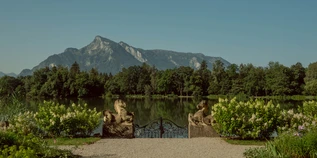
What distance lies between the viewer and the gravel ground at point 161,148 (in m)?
8.41

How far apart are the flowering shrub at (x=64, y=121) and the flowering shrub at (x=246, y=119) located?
4.04 metres

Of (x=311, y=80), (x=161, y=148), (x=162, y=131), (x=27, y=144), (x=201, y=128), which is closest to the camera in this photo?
(x=27, y=144)

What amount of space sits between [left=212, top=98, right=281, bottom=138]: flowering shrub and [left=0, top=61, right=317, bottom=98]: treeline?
150ft

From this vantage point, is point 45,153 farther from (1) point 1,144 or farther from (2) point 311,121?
(2) point 311,121

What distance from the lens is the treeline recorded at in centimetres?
5749

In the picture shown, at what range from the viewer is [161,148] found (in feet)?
30.4

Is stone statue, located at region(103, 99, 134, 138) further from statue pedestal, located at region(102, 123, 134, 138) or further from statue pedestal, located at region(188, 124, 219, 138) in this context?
statue pedestal, located at region(188, 124, 219, 138)

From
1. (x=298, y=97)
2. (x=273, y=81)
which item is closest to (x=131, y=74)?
(x=273, y=81)

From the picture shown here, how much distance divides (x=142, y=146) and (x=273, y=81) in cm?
5242

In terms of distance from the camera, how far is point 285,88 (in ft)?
183

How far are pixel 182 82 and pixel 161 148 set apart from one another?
5807 centimetres

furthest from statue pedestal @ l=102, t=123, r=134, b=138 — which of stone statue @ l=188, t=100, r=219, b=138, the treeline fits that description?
the treeline

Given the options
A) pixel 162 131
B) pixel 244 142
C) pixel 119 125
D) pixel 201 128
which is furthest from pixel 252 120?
pixel 119 125

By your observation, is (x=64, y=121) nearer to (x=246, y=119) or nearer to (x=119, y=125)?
(x=119, y=125)
